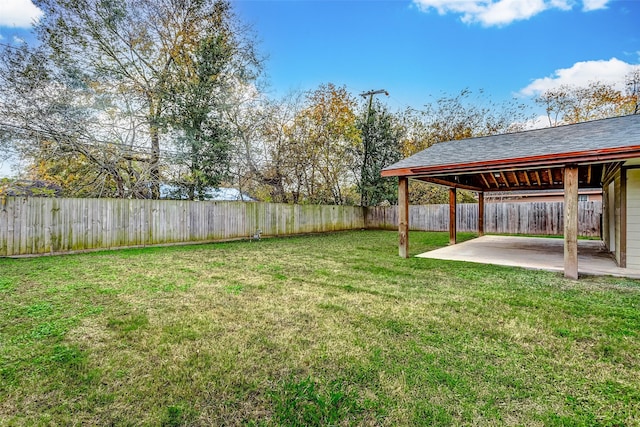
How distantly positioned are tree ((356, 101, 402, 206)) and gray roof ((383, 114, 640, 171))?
23.1 ft

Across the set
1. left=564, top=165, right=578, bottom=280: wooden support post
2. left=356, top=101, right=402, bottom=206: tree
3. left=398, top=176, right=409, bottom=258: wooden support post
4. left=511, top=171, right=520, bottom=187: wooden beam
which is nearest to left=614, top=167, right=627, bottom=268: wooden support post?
left=564, top=165, right=578, bottom=280: wooden support post

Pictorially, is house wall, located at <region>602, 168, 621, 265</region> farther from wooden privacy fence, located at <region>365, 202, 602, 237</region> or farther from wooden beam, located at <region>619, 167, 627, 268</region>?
wooden privacy fence, located at <region>365, 202, 602, 237</region>

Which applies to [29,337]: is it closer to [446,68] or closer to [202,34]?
[202,34]

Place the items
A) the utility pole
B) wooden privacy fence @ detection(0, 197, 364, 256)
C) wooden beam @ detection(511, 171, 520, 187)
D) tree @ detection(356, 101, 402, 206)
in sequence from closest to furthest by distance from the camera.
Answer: wooden privacy fence @ detection(0, 197, 364, 256) → wooden beam @ detection(511, 171, 520, 187) → the utility pole → tree @ detection(356, 101, 402, 206)

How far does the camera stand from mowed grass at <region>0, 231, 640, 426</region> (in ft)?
4.97

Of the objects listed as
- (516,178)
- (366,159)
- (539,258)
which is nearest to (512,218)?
(516,178)

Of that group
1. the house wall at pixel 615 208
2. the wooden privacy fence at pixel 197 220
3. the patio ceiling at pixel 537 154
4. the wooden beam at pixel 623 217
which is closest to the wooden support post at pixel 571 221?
the patio ceiling at pixel 537 154

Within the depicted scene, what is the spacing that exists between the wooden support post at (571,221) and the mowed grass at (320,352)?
11.7 inches

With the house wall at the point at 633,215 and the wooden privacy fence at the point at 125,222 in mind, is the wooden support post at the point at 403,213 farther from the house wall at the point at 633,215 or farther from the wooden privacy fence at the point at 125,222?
the wooden privacy fence at the point at 125,222

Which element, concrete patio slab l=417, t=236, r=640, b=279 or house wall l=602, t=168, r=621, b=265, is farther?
house wall l=602, t=168, r=621, b=265

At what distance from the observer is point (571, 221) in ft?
14.2

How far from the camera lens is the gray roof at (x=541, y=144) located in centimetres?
437

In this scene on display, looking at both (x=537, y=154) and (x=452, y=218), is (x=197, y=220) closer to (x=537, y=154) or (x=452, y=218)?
(x=452, y=218)

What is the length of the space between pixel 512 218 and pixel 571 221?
8.32 meters
